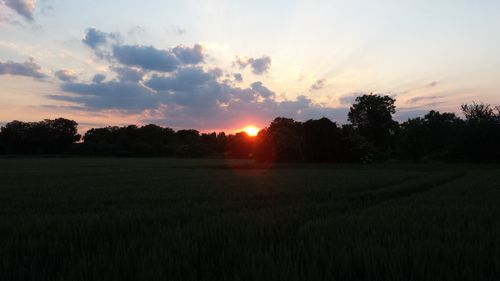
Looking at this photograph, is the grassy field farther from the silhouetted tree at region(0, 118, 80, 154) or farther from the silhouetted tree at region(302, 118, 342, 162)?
the silhouetted tree at region(0, 118, 80, 154)

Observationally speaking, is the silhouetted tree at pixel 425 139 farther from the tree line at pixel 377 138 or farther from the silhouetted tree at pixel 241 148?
the silhouetted tree at pixel 241 148

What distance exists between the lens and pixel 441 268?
4.14 meters

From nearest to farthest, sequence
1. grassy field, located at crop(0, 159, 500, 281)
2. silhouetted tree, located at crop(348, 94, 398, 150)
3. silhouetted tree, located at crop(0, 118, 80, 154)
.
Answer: grassy field, located at crop(0, 159, 500, 281) < silhouetted tree, located at crop(348, 94, 398, 150) < silhouetted tree, located at crop(0, 118, 80, 154)

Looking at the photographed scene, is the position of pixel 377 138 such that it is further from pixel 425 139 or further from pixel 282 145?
pixel 282 145

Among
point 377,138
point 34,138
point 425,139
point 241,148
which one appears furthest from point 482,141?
point 34,138

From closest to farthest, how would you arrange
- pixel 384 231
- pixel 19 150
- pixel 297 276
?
pixel 297 276 → pixel 384 231 → pixel 19 150

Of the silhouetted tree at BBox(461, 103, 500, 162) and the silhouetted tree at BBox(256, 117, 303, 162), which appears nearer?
the silhouetted tree at BBox(461, 103, 500, 162)

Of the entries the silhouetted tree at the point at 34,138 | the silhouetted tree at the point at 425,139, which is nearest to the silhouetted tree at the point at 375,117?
the silhouetted tree at the point at 425,139

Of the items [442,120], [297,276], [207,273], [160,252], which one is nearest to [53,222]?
[160,252]

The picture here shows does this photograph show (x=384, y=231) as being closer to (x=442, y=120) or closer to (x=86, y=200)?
(x=86, y=200)

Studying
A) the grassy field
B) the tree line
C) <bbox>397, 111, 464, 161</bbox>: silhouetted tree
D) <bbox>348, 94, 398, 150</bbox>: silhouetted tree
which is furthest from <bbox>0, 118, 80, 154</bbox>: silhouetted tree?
the grassy field

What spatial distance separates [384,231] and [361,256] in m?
2.05

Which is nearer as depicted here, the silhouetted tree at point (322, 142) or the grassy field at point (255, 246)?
the grassy field at point (255, 246)

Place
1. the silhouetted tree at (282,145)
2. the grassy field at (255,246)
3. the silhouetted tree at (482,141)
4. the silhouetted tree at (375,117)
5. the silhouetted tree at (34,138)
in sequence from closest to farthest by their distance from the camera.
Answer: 1. the grassy field at (255,246)
2. the silhouetted tree at (482,141)
3. the silhouetted tree at (282,145)
4. the silhouetted tree at (375,117)
5. the silhouetted tree at (34,138)
